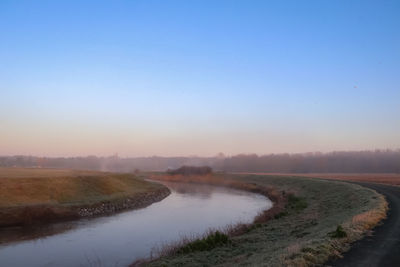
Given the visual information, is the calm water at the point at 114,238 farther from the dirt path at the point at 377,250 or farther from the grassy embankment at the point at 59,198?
the dirt path at the point at 377,250

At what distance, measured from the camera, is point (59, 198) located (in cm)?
3709

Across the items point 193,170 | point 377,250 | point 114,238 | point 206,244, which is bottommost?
point 114,238

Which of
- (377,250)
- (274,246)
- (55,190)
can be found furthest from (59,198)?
(377,250)

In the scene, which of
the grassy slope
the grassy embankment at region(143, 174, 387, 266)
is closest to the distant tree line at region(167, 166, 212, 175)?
the grassy slope

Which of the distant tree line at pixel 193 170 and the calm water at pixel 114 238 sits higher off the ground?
the distant tree line at pixel 193 170

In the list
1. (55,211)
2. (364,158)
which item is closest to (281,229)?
(55,211)

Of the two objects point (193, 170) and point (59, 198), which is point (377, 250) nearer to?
point (59, 198)

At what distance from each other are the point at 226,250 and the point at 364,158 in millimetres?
167949

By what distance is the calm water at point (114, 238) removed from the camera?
18.6 metres

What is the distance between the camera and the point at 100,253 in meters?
19.8

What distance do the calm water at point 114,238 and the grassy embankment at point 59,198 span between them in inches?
128

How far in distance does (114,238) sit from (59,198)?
16729mm

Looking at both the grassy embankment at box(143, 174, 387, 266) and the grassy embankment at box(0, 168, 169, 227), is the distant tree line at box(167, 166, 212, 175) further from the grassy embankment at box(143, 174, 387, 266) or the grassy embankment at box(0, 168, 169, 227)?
the grassy embankment at box(143, 174, 387, 266)

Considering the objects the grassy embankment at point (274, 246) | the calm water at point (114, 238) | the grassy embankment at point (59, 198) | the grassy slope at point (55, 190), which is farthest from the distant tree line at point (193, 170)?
the grassy embankment at point (274, 246)
